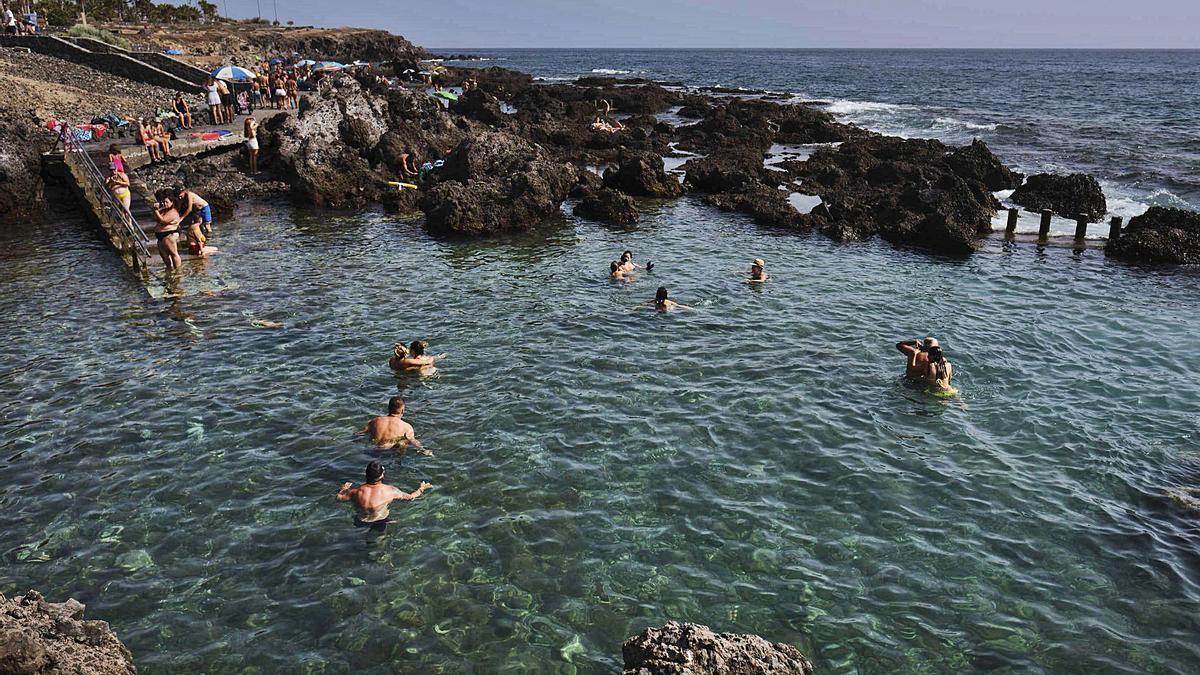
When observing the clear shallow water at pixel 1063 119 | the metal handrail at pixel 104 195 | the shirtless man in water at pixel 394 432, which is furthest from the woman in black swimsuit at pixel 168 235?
the clear shallow water at pixel 1063 119

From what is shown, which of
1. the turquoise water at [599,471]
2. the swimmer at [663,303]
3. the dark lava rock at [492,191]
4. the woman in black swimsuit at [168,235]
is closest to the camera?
the turquoise water at [599,471]

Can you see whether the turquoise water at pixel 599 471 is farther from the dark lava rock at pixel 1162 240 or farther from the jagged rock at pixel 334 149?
the jagged rock at pixel 334 149

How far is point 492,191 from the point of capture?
30.1 metres

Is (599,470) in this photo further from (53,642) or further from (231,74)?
(231,74)

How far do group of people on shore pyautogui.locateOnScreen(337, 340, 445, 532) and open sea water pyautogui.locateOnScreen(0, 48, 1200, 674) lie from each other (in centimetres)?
36

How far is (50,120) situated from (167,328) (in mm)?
29053

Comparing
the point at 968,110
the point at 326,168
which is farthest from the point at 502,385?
the point at 968,110

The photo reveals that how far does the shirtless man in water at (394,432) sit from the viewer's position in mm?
13742

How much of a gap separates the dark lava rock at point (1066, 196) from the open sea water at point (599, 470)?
1048 cm

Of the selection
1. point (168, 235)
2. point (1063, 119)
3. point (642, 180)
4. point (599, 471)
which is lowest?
point (599, 471)

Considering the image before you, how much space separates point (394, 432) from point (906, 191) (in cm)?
2655

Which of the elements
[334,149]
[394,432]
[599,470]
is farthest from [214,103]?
[599,470]

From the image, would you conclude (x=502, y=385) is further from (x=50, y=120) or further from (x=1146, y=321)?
(x=50, y=120)

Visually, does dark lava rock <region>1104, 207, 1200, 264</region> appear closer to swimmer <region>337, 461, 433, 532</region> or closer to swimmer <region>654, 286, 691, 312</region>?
swimmer <region>654, 286, 691, 312</region>
